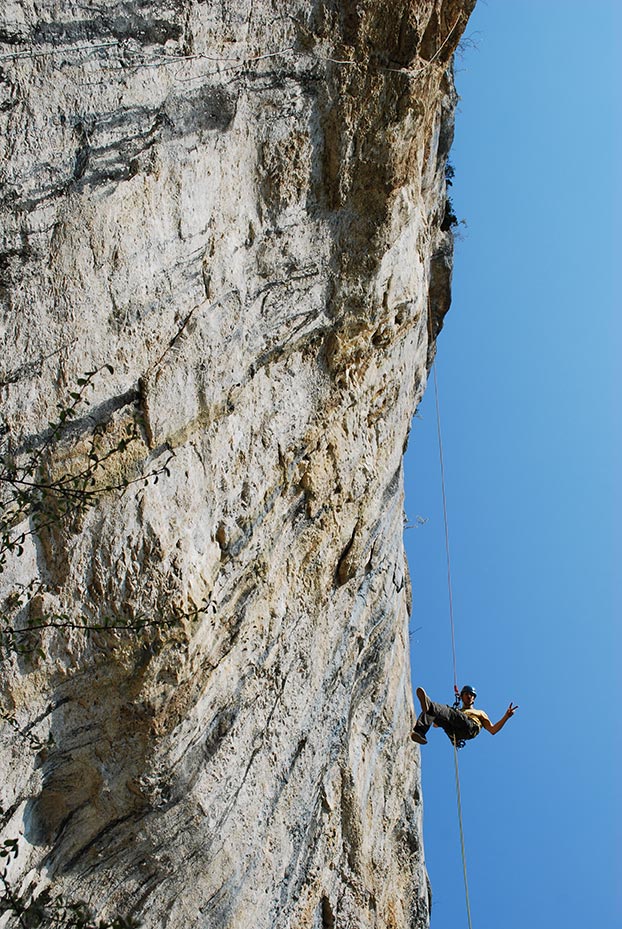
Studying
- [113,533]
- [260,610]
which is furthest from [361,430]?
[113,533]

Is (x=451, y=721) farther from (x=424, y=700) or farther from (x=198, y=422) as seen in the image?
(x=198, y=422)

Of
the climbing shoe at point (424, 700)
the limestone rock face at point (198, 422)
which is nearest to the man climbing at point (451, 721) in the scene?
the climbing shoe at point (424, 700)

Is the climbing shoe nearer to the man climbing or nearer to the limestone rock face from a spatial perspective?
the man climbing

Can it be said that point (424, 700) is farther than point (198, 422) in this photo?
Yes

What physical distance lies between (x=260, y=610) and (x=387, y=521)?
113 inches

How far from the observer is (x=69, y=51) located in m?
4.41

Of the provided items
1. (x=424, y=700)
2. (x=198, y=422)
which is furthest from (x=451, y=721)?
(x=198, y=422)

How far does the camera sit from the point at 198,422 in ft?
18.2

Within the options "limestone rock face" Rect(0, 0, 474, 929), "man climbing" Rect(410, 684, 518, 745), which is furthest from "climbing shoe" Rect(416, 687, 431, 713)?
"limestone rock face" Rect(0, 0, 474, 929)

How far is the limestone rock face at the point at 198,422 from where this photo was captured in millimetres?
4512

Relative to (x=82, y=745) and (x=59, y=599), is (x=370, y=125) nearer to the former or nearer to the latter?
(x=59, y=599)

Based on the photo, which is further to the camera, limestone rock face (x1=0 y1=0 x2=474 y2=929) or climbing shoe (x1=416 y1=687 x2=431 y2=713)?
climbing shoe (x1=416 y1=687 x2=431 y2=713)

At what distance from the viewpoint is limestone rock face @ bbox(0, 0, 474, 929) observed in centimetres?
451

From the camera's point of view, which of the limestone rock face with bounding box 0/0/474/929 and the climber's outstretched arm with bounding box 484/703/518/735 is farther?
the climber's outstretched arm with bounding box 484/703/518/735
